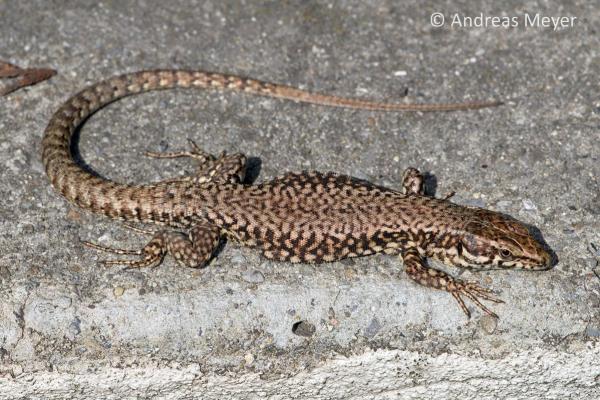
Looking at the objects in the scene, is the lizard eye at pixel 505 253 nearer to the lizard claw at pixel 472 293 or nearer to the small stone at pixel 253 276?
the lizard claw at pixel 472 293

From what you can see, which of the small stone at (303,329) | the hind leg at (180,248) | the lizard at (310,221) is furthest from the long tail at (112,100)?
the small stone at (303,329)

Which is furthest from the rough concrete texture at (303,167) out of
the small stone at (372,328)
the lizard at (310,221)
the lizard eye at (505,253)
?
the lizard eye at (505,253)

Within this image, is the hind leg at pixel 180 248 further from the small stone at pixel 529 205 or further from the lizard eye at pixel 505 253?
the small stone at pixel 529 205

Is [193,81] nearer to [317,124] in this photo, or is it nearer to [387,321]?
[317,124]

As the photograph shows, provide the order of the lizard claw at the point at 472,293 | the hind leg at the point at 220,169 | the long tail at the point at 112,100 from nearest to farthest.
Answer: the lizard claw at the point at 472,293 < the long tail at the point at 112,100 < the hind leg at the point at 220,169

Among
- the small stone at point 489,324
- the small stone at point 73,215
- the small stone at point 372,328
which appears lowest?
the small stone at point 372,328

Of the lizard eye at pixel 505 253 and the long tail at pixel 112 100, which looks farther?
the long tail at pixel 112 100

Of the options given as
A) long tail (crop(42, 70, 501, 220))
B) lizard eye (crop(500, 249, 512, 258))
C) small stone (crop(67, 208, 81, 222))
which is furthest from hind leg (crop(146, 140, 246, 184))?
lizard eye (crop(500, 249, 512, 258))

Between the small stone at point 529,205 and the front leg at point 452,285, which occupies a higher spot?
the small stone at point 529,205

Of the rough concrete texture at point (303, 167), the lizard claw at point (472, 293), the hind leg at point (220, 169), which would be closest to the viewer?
the rough concrete texture at point (303, 167)
